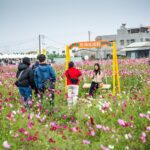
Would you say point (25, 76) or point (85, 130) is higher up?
point (25, 76)

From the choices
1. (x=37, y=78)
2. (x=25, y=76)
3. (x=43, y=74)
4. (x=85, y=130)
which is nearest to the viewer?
(x=85, y=130)

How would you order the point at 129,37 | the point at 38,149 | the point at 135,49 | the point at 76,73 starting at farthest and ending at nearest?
the point at 129,37 < the point at 135,49 < the point at 76,73 < the point at 38,149

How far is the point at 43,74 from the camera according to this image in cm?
961

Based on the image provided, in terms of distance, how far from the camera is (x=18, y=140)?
5.52 meters

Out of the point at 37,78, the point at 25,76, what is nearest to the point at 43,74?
the point at 37,78

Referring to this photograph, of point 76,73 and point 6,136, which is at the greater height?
point 76,73

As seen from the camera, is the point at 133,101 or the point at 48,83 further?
the point at 48,83

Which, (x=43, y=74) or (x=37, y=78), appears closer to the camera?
(x=43, y=74)

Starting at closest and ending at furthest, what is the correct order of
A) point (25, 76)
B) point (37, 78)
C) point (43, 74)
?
point (25, 76)
point (43, 74)
point (37, 78)

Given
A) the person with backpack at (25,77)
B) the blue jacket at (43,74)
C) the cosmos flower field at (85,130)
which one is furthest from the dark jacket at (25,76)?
the cosmos flower field at (85,130)

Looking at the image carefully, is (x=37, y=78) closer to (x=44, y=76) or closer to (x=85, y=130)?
(x=44, y=76)

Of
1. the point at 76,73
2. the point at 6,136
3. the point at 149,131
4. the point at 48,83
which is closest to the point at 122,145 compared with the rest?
the point at 149,131

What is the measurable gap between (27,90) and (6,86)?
307 cm

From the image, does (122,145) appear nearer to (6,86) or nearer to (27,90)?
(27,90)
